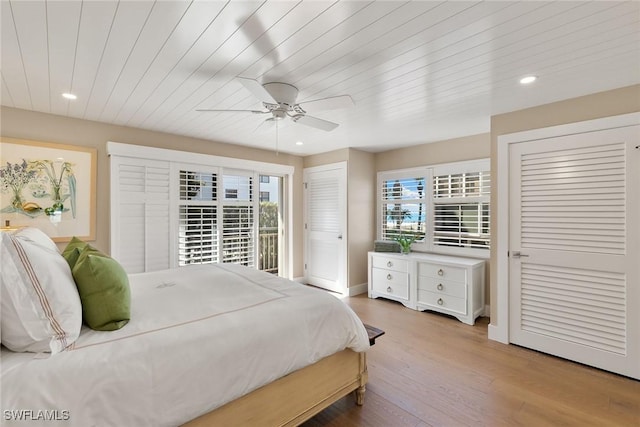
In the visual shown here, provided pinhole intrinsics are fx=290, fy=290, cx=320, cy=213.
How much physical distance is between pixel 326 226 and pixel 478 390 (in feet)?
10.4

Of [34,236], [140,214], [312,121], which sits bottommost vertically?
[34,236]

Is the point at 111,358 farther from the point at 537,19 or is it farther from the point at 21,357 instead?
the point at 537,19

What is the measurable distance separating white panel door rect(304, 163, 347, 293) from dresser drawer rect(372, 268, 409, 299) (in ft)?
1.73

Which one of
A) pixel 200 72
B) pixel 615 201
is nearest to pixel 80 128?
pixel 200 72

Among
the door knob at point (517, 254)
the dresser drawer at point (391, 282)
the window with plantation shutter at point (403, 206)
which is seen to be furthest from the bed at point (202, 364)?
the window with plantation shutter at point (403, 206)

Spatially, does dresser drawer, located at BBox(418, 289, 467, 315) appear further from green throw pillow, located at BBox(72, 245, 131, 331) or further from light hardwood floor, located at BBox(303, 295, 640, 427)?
green throw pillow, located at BBox(72, 245, 131, 331)

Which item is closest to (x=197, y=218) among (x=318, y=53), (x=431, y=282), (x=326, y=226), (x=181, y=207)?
(x=181, y=207)

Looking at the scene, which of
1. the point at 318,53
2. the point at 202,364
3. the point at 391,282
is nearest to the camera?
the point at 202,364

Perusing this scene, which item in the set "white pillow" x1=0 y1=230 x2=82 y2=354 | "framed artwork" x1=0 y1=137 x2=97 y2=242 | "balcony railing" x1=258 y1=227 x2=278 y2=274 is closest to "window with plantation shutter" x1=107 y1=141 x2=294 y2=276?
"framed artwork" x1=0 y1=137 x2=97 y2=242

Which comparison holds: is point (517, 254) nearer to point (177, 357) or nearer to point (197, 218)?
point (177, 357)

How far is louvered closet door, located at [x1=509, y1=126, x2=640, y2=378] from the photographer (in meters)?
2.32

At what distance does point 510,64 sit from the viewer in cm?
202

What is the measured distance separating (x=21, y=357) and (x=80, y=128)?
9.77 ft

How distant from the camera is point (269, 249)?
5391 millimetres
